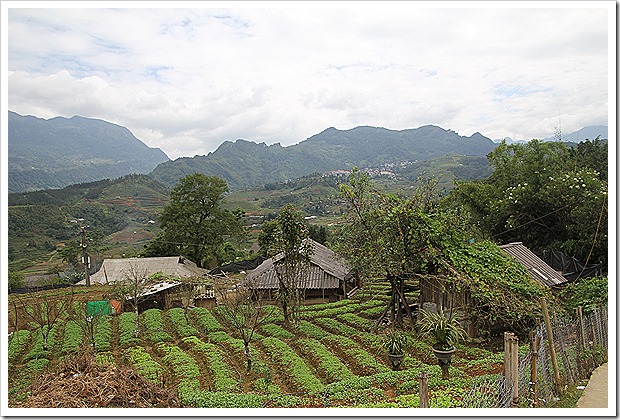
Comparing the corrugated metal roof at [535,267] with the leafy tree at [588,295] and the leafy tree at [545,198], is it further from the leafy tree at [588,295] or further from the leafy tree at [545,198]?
the leafy tree at [545,198]

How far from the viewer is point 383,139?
15288cm

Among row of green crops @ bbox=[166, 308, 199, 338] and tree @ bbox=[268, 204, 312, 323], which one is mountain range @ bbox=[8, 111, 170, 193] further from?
tree @ bbox=[268, 204, 312, 323]

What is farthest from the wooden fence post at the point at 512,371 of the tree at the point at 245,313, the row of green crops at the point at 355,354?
the tree at the point at 245,313

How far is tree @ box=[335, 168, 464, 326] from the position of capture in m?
10.3

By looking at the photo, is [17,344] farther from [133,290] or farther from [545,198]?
[545,198]

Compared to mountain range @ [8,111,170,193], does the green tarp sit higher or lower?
lower

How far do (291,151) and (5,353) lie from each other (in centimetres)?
13287

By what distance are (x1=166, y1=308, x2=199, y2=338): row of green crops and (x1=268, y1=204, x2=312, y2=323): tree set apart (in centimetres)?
249

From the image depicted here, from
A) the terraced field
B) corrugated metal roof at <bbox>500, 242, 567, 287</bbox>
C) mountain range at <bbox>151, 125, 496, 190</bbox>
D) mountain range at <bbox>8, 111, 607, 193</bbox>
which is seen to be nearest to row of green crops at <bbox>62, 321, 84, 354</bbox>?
the terraced field

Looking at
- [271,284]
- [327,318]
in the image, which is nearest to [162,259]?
[271,284]

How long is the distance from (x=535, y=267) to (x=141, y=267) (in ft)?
59.6

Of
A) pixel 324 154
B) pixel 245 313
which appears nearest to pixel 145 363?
pixel 245 313

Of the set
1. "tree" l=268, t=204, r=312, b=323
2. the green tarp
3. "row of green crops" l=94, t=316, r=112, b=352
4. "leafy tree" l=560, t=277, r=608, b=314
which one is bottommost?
"row of green crops" l=94, t=316, r=112, b=352

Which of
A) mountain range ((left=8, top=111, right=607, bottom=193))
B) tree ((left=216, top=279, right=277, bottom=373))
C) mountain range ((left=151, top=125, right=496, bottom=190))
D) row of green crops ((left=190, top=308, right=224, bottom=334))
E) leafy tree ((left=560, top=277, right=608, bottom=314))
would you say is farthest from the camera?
mountain range ((left=151, top=125, right=496, bottom=190))
